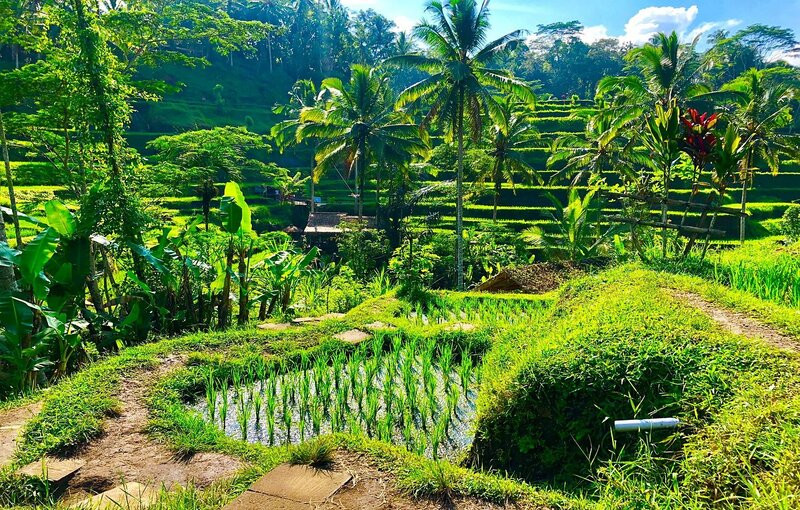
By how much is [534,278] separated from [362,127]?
12.2 m

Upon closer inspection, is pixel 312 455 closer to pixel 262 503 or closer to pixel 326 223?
pixel 262 503

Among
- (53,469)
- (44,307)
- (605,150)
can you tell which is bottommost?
(53,469)

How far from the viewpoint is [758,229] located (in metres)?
20.9

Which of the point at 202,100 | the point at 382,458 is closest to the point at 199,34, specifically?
the point at 382,458

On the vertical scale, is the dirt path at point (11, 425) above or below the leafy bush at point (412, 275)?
above

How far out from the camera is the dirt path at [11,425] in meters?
3.03

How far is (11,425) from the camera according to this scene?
132 inches

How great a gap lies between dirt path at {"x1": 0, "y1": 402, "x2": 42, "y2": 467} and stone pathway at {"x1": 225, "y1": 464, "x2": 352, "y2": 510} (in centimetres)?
161

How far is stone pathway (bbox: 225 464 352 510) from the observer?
2305mm

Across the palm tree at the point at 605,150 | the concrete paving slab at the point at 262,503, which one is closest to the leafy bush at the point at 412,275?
the concrete paving slab at the point at 262,503

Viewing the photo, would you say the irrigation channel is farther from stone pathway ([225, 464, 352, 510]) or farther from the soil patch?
stone pathway ([225, 464, 352, 510])

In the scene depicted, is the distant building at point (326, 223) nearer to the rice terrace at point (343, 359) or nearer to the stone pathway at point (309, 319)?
the rice terrace at point (343, 359)

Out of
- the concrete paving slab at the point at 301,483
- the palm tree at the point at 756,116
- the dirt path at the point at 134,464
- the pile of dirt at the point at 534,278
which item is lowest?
the pile of dirt at the point at 534,278

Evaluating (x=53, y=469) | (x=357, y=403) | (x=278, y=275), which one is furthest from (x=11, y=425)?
(x=278, y=275)
